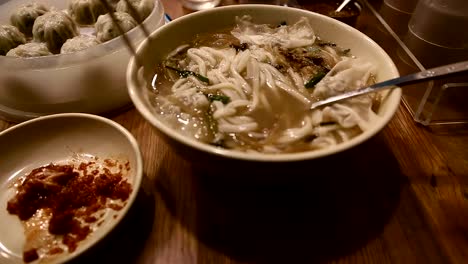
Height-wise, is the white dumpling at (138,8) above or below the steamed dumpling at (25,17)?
above

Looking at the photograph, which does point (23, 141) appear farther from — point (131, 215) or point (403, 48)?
point (403, 48)

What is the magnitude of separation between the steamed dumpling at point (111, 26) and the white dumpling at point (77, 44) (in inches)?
1.8

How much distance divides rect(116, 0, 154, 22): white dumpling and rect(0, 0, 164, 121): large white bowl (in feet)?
0.52

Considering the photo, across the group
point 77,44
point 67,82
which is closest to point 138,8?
point 77,44

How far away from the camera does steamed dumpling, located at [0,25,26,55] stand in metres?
1.48

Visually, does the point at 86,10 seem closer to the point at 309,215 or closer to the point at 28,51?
the point at 28,51

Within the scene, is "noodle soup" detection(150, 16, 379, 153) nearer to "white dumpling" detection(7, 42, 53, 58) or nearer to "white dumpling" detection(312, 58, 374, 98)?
"white dumpling" detection(312, 58, 374, 98)

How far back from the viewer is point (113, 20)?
1.44 m

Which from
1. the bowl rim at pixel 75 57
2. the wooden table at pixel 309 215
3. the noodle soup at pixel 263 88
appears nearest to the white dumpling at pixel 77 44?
the bowl rim at pixel 75 57

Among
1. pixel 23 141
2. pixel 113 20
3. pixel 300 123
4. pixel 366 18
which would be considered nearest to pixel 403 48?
pixel 366 18

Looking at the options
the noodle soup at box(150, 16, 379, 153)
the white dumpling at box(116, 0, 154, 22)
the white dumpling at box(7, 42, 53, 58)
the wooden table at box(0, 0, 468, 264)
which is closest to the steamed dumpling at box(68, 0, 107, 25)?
the white dumpling at box(116, 0, 154, 22)

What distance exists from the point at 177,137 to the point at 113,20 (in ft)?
2.72

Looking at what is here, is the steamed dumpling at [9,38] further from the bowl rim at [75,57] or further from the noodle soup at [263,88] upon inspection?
the noodle soup at [263,88]

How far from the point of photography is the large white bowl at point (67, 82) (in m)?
1.35
